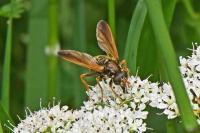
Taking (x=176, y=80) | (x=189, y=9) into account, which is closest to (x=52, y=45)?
(x=189, y=9)

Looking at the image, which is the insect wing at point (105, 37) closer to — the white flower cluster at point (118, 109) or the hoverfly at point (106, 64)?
the hoverfly at point (106, 64)

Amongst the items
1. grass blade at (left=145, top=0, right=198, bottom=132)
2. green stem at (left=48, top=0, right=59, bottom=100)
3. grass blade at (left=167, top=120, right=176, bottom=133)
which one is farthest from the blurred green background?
grass blade at (left=145, top=0, right=198, bottom=132)

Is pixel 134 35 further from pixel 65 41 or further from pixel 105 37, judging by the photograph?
pixel 65 41

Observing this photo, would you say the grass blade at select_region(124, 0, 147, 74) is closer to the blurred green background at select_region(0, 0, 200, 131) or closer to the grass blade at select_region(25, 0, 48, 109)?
the blurred green background at select_region(0, 0, 200, 131)

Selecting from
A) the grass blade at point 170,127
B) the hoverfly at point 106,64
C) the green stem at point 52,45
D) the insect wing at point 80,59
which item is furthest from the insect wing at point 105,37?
the green stem at point 52,45

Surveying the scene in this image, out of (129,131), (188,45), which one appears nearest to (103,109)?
(129,131)

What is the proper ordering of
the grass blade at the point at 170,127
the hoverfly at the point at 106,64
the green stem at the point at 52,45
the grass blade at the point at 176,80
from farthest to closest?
the green stem at the point at 52,45, the hoverfly at the point at 106,64, the grass blade at the point at 170,127, the grass blade at the point at 176,80

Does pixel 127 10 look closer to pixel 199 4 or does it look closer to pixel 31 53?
pixel 199 4
